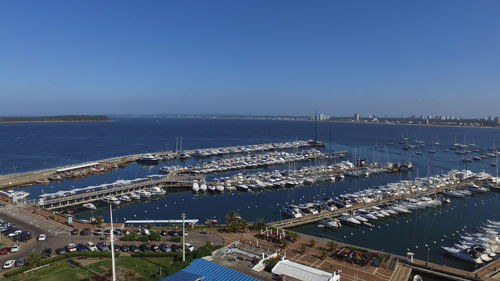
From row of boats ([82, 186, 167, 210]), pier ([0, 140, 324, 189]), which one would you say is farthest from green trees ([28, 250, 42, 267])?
pier ([0, 140, 324, 189])

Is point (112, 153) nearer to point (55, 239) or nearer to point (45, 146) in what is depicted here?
point (45, 146)

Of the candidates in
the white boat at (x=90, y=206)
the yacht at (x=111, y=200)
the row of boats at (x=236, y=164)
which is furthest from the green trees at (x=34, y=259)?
the row of boats at (x=236, y=164)

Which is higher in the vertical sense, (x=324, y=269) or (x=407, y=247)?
(x=324, y=269)

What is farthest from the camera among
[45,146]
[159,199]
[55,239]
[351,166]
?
[45,146]

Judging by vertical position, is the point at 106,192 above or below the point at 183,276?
below

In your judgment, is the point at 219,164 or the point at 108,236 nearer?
the point at 108,236

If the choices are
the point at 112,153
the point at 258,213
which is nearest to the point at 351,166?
the point at 258,213

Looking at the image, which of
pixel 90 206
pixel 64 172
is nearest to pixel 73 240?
pixel 90 206

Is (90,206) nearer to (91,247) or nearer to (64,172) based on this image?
(91,247)
